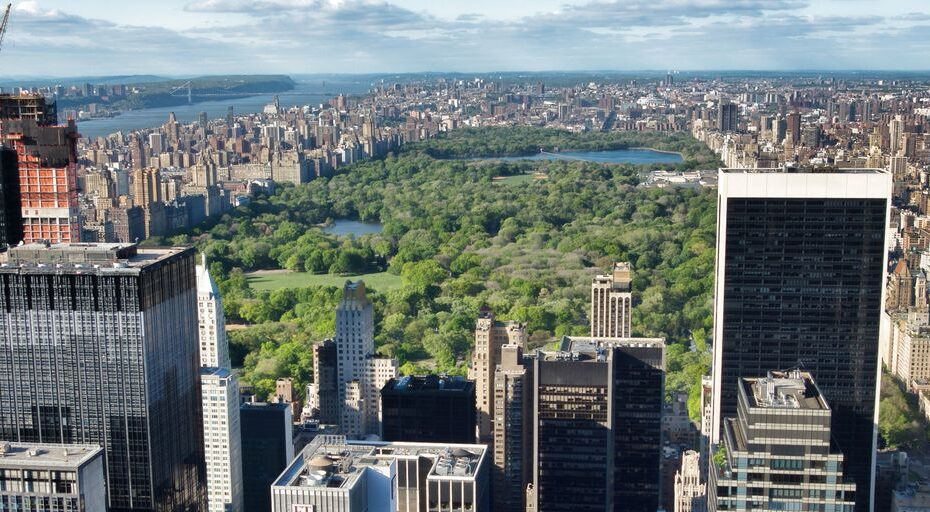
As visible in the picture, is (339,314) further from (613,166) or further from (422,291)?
(613,166)

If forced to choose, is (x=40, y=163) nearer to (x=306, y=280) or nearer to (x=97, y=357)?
(x=97, y=357)

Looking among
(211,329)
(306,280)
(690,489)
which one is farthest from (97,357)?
(306,280)

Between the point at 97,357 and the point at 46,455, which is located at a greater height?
the point at 97,357

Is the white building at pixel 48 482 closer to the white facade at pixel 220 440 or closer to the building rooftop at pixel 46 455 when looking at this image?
the building rooftop at pixel 46 455

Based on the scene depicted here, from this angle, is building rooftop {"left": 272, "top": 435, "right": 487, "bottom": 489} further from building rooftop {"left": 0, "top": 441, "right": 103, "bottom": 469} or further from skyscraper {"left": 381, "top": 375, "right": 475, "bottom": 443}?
skyscraper {"left": 381, "top": 375, "right": 475, "bottom": 443}

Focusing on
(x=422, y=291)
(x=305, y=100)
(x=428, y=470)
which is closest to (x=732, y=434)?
(x=428, y=470)

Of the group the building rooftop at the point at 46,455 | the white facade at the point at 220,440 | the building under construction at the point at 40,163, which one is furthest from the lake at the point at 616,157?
the building rooftop at the point at 46,455
